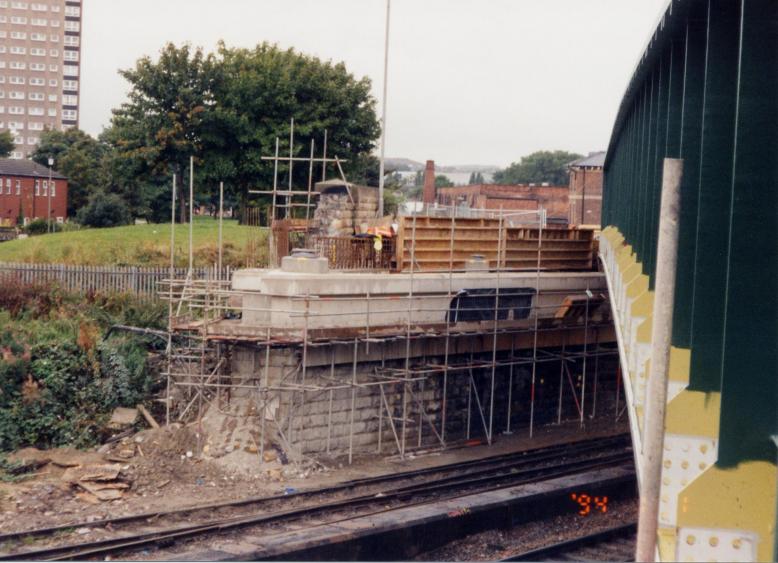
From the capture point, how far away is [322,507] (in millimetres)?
15234

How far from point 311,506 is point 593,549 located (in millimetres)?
4561

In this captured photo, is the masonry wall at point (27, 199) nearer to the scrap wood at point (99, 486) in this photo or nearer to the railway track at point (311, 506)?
the scrap wood at point (99, 486)

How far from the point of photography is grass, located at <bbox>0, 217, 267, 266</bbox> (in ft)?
97.9

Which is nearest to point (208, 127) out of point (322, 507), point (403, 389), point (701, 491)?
point (403, 389)

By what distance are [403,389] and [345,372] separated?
1.59m

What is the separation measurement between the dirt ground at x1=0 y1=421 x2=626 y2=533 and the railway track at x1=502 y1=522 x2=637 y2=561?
5.09m

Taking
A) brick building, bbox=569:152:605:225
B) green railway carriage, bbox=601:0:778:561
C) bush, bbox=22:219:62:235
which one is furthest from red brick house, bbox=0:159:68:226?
green railway carriage, bbox=601:0:778:561

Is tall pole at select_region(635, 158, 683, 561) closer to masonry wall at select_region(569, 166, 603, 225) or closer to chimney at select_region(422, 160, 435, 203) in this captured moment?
masonry wall at select_region(569, 166, 603, 225)

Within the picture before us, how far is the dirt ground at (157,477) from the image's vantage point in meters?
15.3

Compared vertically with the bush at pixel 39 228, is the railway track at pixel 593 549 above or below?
below

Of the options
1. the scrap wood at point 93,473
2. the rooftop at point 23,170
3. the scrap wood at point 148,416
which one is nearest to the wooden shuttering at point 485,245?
the scrap wood at point 148,416

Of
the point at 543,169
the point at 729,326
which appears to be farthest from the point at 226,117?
the point at 543,169

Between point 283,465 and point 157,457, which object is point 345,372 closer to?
point 283,465

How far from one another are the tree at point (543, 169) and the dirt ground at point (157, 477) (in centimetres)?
10791
